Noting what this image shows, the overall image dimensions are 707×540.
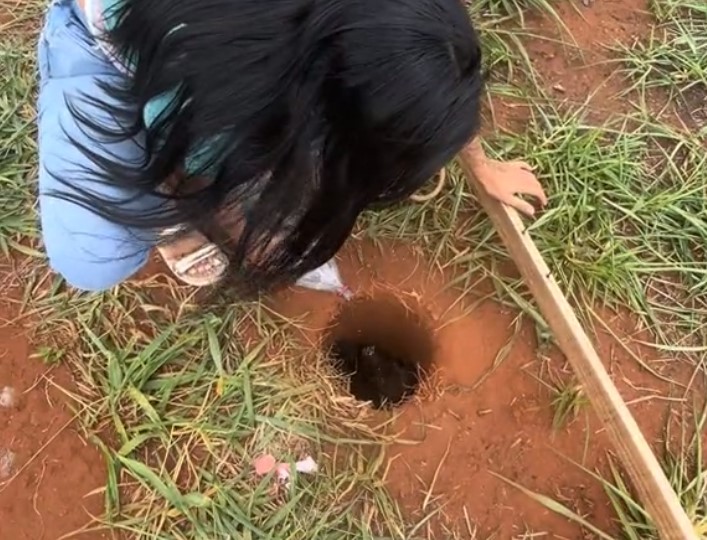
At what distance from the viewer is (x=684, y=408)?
1.58 m

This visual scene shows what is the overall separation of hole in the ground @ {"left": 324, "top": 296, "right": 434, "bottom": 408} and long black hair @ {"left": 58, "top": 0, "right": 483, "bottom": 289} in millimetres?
556

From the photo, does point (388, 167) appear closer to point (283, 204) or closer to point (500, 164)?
point (283, 204)

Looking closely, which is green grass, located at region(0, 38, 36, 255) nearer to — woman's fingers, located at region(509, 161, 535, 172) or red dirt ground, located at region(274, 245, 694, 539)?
red dirt ground, located at region(274, 245, 694, 539)

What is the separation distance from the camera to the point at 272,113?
957 millimetres

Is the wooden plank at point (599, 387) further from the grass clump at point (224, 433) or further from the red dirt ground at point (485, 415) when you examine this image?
the grass clump at point (224, 433)

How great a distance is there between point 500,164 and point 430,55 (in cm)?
74

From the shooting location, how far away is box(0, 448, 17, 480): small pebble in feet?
5.06

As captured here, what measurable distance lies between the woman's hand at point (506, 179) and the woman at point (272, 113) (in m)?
0.45

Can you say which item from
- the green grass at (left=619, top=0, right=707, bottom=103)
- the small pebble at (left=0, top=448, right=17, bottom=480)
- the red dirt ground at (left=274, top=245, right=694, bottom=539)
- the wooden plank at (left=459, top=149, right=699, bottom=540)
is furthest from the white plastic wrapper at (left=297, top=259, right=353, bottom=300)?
the green grass at (left=619, top=0, right=707, bottom=103)

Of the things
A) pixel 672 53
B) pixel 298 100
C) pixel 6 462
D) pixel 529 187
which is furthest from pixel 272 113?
pixel 672 53

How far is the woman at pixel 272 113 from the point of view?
3.02 feet

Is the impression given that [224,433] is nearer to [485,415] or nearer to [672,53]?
[485,415]

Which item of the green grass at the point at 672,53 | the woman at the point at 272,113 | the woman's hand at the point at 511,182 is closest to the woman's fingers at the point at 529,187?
the woman's hand at the point at 511,182

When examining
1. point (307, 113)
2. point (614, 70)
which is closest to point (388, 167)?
point (307, 113)
